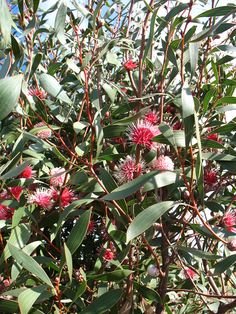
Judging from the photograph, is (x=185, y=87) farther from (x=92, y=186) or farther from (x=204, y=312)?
(x=204, y=312)

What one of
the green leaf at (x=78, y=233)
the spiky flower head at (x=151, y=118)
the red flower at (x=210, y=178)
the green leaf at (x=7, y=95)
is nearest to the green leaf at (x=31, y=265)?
the green leaf at (x=78, y=233)

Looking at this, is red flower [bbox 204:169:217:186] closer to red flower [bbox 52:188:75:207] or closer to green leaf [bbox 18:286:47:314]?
red flower [bbox 52:188:75:207]

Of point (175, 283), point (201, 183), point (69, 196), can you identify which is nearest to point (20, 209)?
point (69, 196)

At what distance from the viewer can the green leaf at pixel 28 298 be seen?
2.60 feet

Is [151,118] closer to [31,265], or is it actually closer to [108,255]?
[108,255]

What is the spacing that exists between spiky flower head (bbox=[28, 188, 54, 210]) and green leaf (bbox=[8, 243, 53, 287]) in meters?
0.32

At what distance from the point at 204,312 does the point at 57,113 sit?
3.28 ft

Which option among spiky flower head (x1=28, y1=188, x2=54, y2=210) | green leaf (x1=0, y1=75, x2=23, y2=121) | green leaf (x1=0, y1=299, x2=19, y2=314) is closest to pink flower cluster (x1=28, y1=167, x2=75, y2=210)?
spiky flower head (x1=28, y1=188, x2=54, y2=210)

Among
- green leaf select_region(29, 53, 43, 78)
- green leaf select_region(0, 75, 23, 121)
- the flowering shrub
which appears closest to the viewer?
green leaf select_region(0, 75, 23, 121)

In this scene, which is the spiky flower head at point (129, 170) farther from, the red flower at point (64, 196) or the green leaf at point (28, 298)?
the green leaf at point (28, 298)

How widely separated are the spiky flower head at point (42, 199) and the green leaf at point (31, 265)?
32cm

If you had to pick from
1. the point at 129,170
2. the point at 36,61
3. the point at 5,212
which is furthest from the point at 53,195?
the point at 36,61

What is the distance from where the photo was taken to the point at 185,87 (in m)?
0.80

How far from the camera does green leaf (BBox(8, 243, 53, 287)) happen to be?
810 mm
